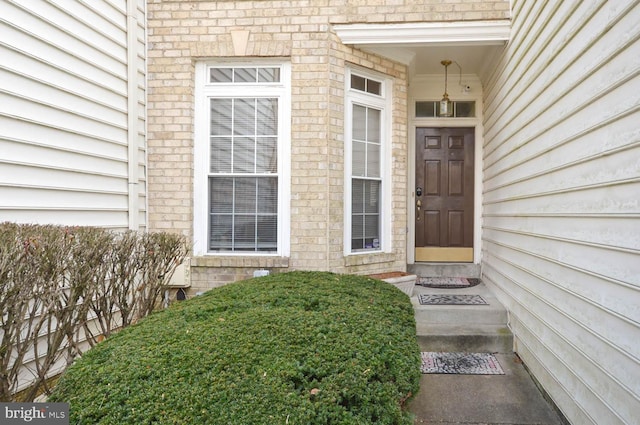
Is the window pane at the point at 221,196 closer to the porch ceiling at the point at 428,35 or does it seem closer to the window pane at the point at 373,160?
the window pane at the point at 373,160

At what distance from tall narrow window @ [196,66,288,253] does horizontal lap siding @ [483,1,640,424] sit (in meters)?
2.49

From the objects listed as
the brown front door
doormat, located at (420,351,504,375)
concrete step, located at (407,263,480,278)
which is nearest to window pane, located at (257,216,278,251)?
doormat, located at (420,351,504,375)

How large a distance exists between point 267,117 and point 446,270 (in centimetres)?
320

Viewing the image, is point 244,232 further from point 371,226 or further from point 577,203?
point 577,203

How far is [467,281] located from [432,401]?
2.67m

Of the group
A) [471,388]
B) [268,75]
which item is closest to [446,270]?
[471,388]

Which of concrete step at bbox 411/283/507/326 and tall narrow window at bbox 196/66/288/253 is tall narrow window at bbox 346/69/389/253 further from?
concrete step at bbox 411/283/507/326

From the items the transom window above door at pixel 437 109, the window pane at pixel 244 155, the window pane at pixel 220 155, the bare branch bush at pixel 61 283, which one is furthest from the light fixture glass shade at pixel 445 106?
the bare branch bush at pixel 61 283

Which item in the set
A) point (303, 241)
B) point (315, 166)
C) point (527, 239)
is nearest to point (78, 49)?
point (315, 166)

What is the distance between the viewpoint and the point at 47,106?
333 centimetres

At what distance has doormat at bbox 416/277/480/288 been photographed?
5.23 meters

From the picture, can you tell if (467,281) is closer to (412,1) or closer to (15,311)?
(412,1)

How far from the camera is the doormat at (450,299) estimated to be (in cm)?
441

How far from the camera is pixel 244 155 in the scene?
4.73 m
